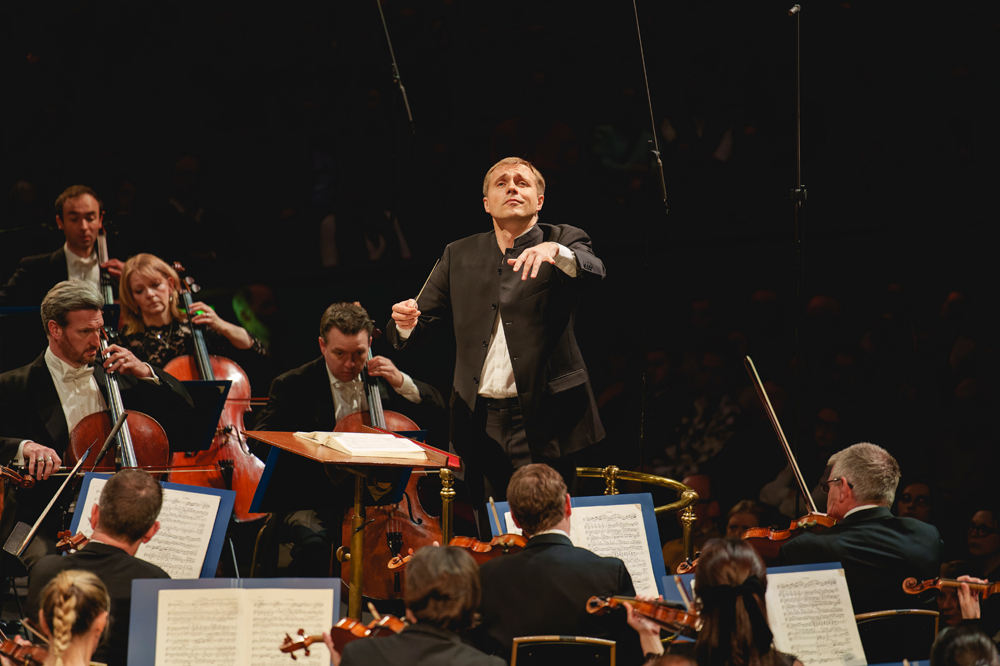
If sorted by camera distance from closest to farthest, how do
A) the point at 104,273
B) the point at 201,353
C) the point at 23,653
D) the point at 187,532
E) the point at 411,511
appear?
the point at 23,653, the point at 187,532, the point at 411,511, the point at 201,353, the point at 104,273

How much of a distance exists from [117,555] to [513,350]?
4.86 ft

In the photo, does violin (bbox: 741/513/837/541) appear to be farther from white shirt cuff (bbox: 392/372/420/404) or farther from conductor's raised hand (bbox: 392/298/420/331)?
white shirt cuff (bbox: 392/372/420/404)

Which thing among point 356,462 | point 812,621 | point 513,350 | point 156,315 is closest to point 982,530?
point 812,621

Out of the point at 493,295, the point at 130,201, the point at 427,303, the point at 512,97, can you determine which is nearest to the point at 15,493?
the point at 427,303

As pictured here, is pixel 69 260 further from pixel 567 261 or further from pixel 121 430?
pixel 567 261

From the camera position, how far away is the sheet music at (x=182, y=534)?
9.45ft

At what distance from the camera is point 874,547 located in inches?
122

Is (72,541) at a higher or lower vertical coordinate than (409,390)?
lower

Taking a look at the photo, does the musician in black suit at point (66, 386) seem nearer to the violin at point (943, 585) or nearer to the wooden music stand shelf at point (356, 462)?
the wooden music stand shelf at point (356, 462)

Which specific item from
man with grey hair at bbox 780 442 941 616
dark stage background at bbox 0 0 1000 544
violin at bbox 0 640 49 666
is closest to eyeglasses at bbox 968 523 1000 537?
dark stage background at bbox 0 0 1000 544

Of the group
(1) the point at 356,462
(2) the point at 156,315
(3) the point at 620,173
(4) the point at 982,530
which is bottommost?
(4) the point at 982,530

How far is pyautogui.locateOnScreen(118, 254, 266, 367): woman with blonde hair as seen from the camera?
182 inches

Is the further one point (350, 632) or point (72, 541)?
point (72, 541)

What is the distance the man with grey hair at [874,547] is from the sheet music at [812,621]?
0.25 meters
